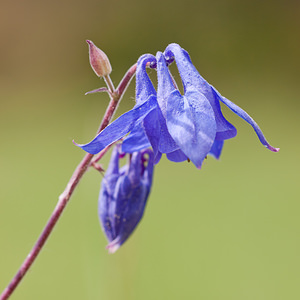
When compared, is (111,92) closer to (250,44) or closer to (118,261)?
(118,261)

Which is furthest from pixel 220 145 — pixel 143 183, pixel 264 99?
pixel 264 99

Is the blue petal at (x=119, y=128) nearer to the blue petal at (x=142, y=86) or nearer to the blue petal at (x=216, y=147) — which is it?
the blue petal at (x=142, y=86)

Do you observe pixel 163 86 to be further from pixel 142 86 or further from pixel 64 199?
pixel 64 199

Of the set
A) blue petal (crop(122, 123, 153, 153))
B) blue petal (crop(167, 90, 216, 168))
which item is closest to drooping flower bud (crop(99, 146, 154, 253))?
blue petal (crop(122, 123, 153, 153))

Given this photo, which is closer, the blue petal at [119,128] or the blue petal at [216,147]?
the blue petal at [119,128]

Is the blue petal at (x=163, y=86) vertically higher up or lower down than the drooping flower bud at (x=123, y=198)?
higher up

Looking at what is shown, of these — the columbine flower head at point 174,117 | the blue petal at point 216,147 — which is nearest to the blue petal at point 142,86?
the columbine flower head at point 174,117

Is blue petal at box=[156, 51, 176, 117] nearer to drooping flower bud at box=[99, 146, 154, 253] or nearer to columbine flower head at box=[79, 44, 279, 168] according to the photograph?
columbine flower head at box=[79, 44, 279, 168]

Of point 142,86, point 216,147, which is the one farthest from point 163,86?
point 216,147
